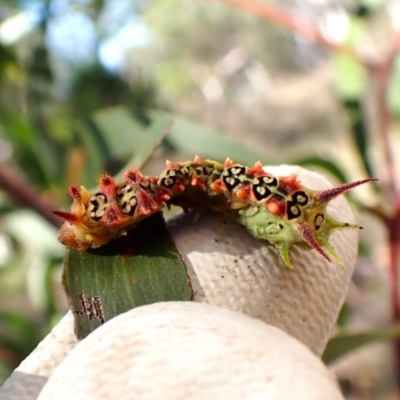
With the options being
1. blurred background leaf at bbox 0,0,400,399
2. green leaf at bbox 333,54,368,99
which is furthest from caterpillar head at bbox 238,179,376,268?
green leaf at bbox 333,54,368,99

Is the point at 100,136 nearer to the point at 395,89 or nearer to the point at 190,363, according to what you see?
the point at 395,89

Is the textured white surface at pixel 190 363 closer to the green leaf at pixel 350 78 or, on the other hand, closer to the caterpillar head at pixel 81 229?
the caterpillar head at pixel 81 229

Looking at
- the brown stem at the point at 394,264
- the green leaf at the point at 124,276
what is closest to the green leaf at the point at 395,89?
the brown stem at the point at 394,264

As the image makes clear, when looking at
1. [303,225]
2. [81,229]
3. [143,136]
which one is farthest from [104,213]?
[143,136]

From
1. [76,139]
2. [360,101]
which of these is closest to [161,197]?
[76,139]

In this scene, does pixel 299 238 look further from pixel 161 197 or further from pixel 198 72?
pixel 198 72

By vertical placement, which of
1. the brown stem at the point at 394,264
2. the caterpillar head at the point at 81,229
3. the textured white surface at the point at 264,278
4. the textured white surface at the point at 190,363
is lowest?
the brown stem at the point at 394,264

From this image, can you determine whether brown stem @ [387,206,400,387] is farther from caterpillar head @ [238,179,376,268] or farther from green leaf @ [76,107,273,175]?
caterpillar head @ [238,179,376,268]

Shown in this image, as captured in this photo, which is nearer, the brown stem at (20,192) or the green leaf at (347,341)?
the green leaf at (347,341)
